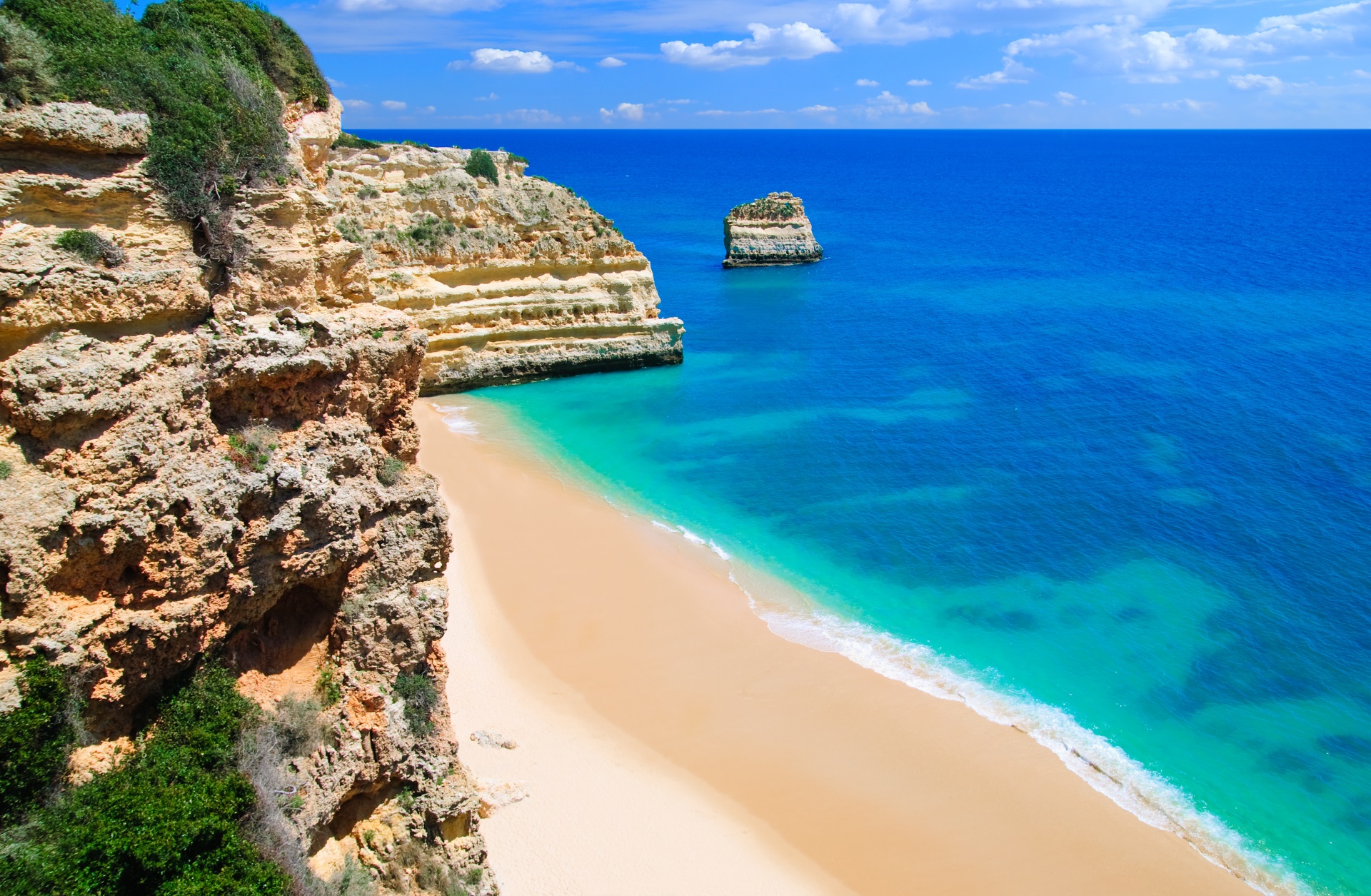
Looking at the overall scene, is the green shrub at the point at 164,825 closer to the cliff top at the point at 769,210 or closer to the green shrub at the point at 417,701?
the green shrub at the point at 417,701

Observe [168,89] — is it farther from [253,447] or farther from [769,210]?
[769,210]

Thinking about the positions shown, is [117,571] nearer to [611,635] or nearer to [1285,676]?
[611,635]

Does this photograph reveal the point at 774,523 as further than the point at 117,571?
Yes

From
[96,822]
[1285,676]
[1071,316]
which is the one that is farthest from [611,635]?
[1071,316]

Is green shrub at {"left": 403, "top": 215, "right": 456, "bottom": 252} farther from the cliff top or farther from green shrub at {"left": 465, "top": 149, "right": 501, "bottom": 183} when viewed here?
the cliff top

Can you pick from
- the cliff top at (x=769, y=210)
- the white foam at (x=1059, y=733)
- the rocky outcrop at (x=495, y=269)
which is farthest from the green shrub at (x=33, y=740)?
the cliff top at (x=769, y=210)

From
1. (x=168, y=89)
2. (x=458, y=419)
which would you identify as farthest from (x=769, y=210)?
(x=168, y=89)
